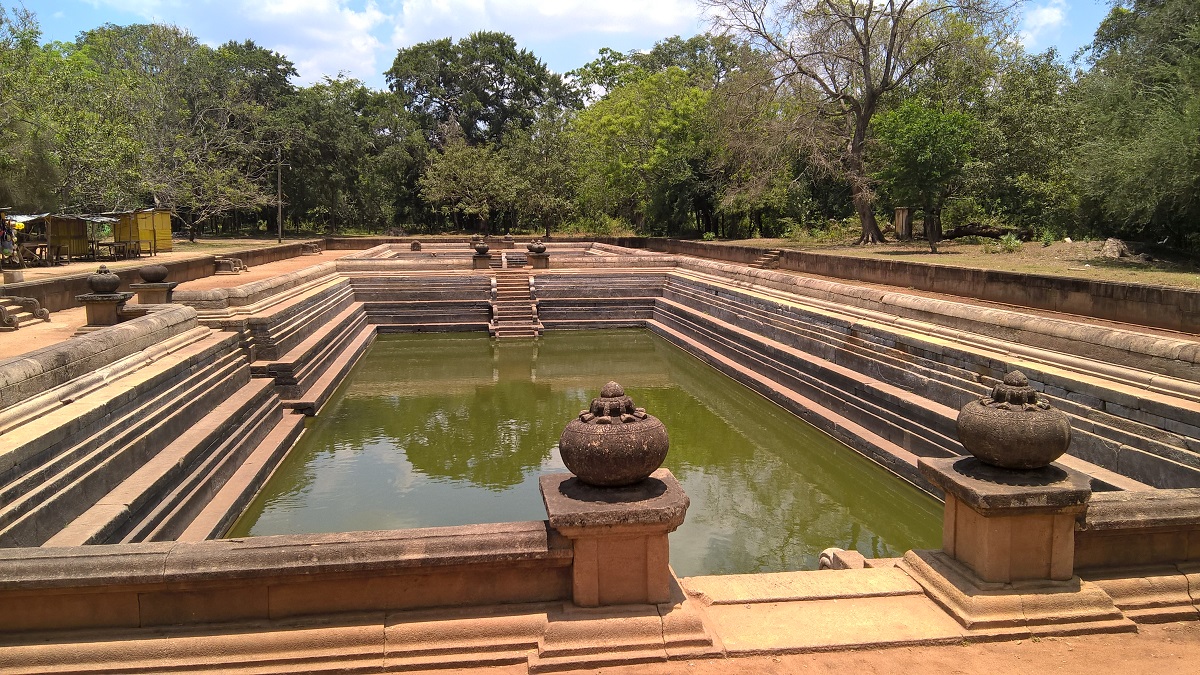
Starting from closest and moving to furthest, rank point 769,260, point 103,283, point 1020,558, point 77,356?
1. point 1020,558
2. point 77,356
3. point 103,283
4. point 769,260

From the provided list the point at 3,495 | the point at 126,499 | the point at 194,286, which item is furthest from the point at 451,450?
the point at 194,286

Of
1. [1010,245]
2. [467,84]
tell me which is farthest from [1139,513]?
[467,84]

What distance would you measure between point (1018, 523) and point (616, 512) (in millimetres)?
1997

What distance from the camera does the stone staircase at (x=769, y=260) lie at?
20.2m

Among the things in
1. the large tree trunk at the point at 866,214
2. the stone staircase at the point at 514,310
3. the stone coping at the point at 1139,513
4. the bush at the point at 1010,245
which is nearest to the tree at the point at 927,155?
the bush at the point at 1010,245

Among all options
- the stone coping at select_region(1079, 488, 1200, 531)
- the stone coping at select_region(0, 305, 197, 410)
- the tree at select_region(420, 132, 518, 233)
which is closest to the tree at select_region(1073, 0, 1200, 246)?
the stone coping at select_region(1079, 488, 1200, 531)

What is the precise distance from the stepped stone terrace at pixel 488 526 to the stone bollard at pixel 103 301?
6.7 inches

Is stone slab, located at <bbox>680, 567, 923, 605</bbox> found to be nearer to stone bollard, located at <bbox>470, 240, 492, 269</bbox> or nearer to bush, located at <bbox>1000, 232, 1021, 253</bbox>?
bush, located at <bbox>1000, 232, 1021, 253</bbox>

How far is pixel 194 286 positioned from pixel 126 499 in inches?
430

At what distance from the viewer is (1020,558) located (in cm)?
385

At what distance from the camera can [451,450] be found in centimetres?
934

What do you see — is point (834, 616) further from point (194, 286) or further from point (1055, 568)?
point (194, 286)

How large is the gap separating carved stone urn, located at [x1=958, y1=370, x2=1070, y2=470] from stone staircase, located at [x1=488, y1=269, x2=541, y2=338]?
1419cm

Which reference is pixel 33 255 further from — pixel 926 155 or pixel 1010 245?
pixel 1010 245
